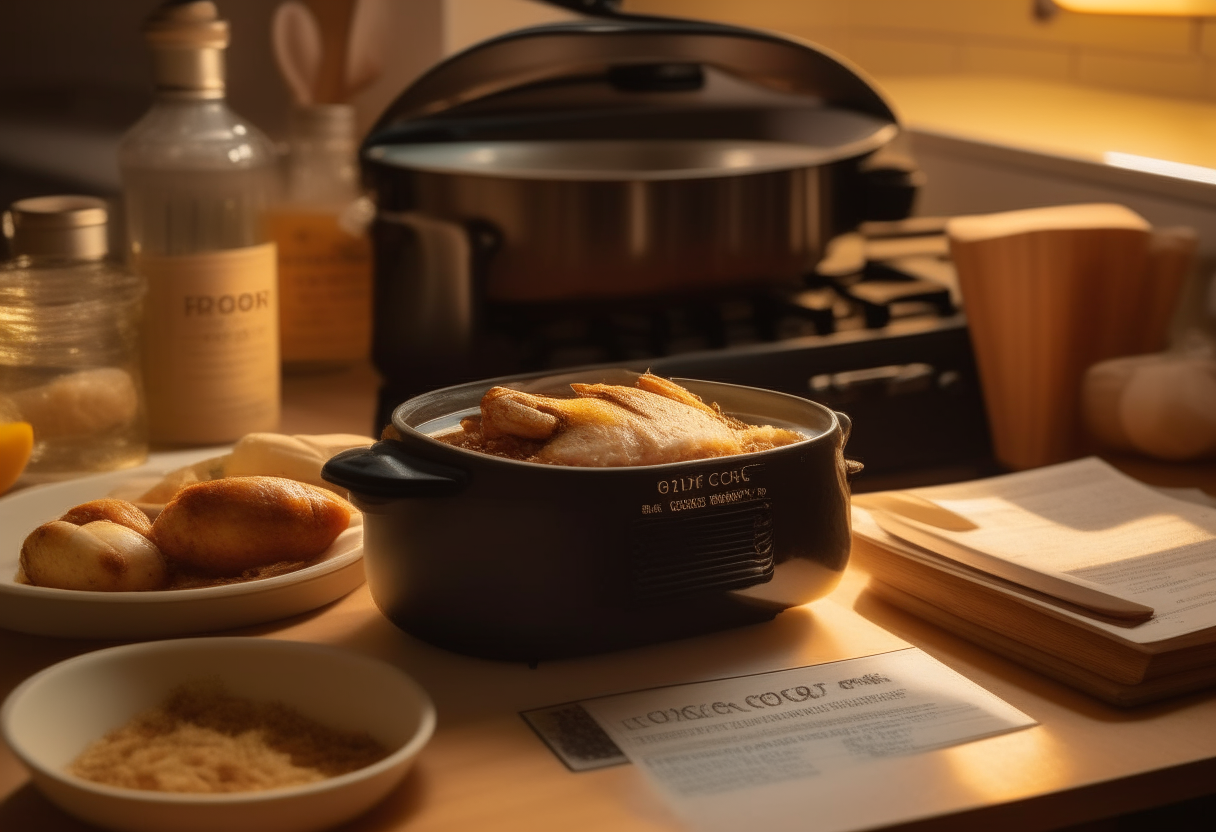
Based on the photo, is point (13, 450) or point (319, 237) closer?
point (13, 450)

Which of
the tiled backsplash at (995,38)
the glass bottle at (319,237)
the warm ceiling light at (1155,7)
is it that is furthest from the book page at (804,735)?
the tiled backsplash at (995,38)

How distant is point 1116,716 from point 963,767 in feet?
0.36

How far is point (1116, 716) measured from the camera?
0.66 m

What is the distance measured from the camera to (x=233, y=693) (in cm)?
62

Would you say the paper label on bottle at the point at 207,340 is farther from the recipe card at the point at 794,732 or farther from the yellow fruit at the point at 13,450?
the recipe card at the point at 794,732

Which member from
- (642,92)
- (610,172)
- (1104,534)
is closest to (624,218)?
(610,172)

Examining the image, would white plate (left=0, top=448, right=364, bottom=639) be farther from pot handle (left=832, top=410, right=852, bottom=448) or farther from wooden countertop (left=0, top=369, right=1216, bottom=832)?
pot handle (left=832, top=410, right=852, bottom=448)

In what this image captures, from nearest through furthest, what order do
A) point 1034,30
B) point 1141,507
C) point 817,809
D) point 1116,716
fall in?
point 817,809, point 1116,716, point 1141,507, point 1034,30

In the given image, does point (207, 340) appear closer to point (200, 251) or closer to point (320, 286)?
point (200, 251)

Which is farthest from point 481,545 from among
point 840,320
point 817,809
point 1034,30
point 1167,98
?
point 1034,30

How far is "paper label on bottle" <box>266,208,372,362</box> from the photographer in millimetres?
1203

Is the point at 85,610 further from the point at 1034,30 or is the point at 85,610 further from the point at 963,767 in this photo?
the point at 1034,30

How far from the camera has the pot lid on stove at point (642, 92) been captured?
1146 mm

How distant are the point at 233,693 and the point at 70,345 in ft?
1.34
